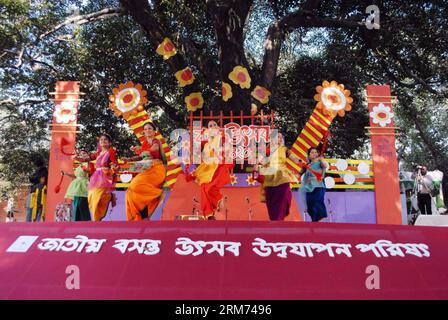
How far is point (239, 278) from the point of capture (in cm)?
248

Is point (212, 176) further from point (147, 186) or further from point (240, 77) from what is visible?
point (240, 77)

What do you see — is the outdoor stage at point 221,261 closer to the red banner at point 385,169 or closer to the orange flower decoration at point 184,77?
the red banner at point 385,169

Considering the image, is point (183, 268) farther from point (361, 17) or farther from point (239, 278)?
point (361, 17)

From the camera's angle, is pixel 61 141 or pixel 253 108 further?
pixel 253 108

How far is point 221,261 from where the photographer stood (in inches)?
102

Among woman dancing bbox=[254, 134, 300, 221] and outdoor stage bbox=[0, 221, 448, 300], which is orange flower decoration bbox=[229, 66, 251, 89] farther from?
outdoor stage bbox=[0, 221, 448, 300]

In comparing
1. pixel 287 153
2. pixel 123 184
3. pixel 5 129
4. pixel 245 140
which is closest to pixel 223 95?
pixel 245 140

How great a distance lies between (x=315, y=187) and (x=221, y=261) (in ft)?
13.4

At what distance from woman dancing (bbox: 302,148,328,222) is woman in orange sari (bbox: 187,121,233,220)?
1251mm

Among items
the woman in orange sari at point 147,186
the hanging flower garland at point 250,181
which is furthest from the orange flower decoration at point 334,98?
the woman in orange sari at point 147,186

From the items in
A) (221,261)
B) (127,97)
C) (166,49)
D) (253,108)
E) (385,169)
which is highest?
(166,49)

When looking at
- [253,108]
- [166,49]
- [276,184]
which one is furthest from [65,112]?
[276,184]

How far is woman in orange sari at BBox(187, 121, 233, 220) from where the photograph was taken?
Answer: 6.29 metres

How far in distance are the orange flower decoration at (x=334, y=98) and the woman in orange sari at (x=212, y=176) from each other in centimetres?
203
